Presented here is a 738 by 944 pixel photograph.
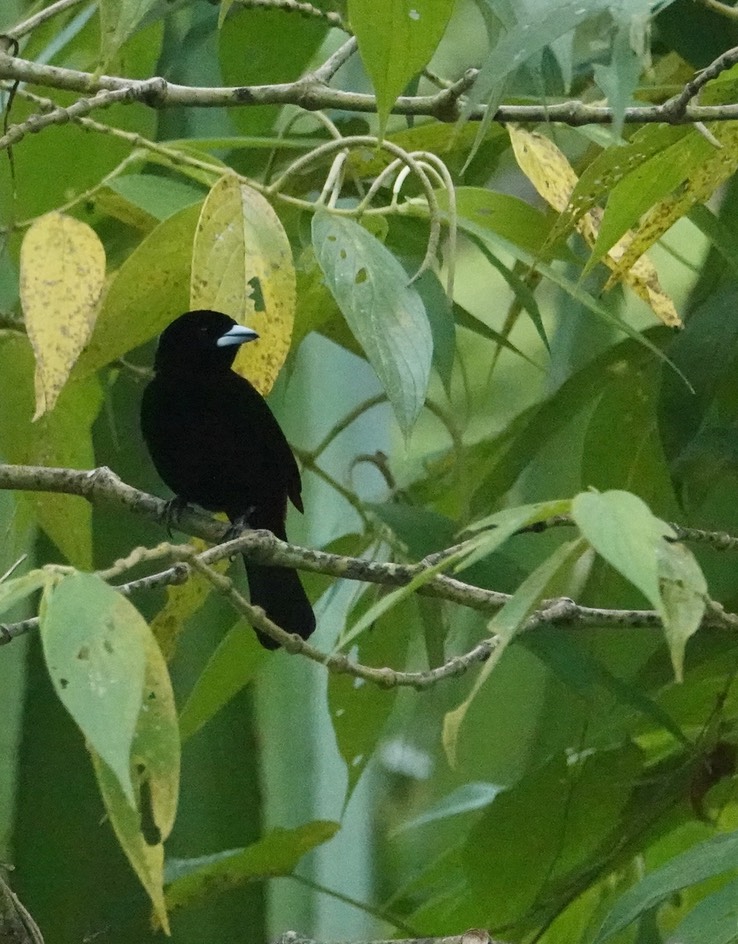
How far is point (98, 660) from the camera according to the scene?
650 millimetres

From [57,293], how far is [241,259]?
18 cm

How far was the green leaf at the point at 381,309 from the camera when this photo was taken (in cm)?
98

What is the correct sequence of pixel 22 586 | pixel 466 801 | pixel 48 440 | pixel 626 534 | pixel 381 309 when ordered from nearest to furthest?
1. pixel 626 534
2. pixel 22 586
3. pixel 381 309
4. pixel 48 440
5. pixel 466 801

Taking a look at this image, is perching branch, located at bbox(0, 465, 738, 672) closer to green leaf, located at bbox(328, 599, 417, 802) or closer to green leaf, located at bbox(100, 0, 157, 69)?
green leaf, located at bbox(328, 599, 417, 802)

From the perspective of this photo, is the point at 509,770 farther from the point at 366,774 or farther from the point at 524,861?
the point at 524,861

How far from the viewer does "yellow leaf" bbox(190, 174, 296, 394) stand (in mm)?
1145

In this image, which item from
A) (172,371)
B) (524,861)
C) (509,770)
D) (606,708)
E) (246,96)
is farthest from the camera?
(509,770)

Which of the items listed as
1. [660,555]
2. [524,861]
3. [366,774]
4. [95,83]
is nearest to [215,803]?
[524,861]

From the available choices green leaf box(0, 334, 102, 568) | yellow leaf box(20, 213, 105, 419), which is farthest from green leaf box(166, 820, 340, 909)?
yellow leaf box(20, 213, 105, 419)

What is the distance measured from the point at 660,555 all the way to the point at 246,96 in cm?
71

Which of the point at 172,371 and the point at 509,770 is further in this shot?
the point at 509,770

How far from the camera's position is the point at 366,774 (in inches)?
120

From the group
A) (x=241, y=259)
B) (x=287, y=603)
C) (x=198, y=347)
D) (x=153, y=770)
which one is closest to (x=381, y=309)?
(x=241, y=259)

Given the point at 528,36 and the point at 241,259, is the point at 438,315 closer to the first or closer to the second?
the point at 241,259
